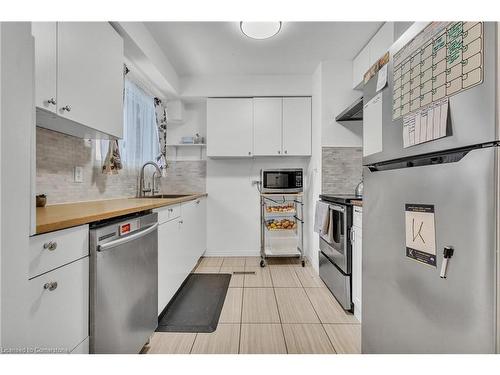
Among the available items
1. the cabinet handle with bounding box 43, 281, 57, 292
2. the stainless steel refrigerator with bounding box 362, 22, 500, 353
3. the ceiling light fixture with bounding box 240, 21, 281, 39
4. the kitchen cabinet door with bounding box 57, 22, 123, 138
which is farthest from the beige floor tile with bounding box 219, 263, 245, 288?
the ceiling light fixture with bounding box 240, 21, 281, 39

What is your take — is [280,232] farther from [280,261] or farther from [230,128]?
[230,128]

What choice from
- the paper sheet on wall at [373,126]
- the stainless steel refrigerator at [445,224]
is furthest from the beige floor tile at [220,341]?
the paper sheet on wall at [373,126]

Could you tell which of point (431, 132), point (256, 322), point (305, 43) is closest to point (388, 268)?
point (431, 132)

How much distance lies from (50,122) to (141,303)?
3.74 feet

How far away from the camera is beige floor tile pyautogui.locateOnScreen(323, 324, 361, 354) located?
1.55 meters

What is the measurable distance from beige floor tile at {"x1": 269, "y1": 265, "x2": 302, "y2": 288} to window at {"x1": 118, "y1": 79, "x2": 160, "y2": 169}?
2.00m

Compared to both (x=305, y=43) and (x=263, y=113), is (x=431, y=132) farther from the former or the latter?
(x=263, y=113)

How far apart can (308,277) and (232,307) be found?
106 cm

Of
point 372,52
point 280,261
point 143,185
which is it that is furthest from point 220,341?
point 372,52

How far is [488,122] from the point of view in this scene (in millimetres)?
618

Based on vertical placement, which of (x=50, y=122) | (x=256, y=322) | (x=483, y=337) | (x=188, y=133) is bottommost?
(x=256, y=322)

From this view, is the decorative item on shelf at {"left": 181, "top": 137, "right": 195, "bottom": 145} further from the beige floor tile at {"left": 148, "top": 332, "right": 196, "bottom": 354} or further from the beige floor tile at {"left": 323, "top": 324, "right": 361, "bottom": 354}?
the beige floor tile at {"left": 323, "top": 324, "right": 361, "bottom": 354}

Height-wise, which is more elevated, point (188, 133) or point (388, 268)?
point (188, 133)

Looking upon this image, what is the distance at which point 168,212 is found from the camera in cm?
196
